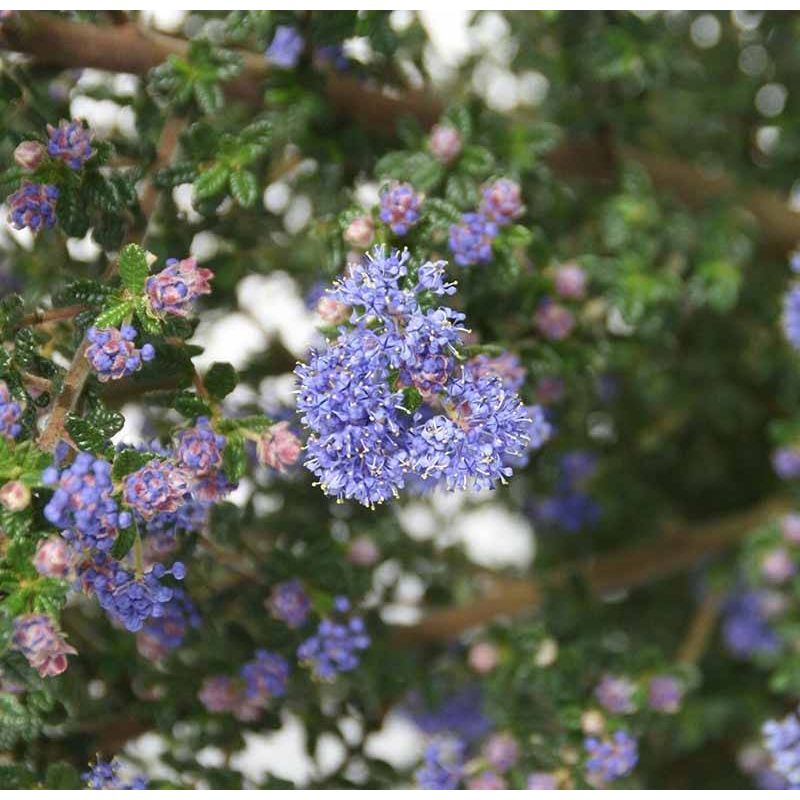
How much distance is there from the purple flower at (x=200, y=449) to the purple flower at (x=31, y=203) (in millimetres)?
263

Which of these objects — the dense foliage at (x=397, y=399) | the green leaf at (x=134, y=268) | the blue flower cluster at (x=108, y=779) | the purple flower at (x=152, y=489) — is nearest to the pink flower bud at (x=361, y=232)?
the dense foliage at (x=397, y=399)

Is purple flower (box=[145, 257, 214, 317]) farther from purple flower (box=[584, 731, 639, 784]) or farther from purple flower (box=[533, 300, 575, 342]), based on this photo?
purple flower (box=[584, 731, 639, 784])

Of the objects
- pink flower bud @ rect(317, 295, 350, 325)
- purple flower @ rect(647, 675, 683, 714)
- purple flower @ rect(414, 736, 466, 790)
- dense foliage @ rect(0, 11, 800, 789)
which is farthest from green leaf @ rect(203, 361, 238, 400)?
purple flower @ rect(647, 675, 683, 714)

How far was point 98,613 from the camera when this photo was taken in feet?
4.89

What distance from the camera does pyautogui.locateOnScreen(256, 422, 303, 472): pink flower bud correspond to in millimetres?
1053

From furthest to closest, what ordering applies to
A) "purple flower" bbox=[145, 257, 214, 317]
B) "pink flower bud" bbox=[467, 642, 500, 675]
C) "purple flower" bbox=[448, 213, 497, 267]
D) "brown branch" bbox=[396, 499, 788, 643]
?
"brown branch" bbox=[396, 499, 788, 643] < "pink flower bud" bbox=[467, 642, 500, 675] < "purple flower" bbox=[448, 213, 497, 267] < "purple flower" bbox=[145, 257, 214, 317]

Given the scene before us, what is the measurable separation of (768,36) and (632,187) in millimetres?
471

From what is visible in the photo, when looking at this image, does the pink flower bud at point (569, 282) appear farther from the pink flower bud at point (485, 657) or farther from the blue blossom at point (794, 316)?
the pink flower bud at point (485, 657)

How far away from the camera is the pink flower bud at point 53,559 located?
883mm

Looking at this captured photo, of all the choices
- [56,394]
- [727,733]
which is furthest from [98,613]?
[727,733]

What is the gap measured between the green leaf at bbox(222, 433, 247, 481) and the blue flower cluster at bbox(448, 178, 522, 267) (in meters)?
0.32

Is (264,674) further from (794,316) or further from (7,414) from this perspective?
(794,316)

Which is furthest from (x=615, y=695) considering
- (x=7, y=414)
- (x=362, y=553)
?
(x=7, y=414)

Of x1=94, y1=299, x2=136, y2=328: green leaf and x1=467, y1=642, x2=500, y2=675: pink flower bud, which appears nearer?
x1=94, y1=299, x2=136, y2=328: green leaf
